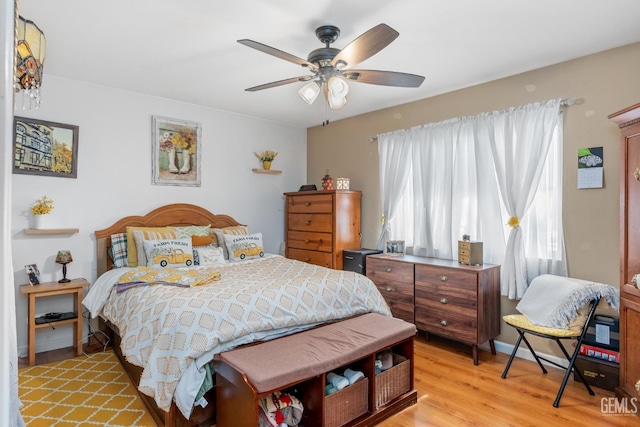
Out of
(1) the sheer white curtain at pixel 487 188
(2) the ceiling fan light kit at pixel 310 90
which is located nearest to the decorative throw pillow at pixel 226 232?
(1) the sheer white curtain at pixel 487 188

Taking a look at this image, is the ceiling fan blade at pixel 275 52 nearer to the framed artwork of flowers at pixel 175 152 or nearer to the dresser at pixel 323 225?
the dresser at pixel 323 225

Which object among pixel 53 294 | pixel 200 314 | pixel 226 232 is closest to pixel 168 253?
pixel 226 232

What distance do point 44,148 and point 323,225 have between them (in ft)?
9.42

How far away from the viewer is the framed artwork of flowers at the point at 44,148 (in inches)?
124

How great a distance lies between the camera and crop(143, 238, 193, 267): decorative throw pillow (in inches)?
132

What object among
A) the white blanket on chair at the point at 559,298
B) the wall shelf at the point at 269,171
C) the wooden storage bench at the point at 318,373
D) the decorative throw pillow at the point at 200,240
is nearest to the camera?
the wooden storage bench at the point at 318,373

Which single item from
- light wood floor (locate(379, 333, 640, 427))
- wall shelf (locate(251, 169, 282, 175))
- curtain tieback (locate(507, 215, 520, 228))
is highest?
wall shelf (locate(251, 169, 282, 175))

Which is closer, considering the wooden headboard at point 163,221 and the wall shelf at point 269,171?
the wooden headboard at point 163,221

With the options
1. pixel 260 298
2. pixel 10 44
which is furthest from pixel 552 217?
pixel 10 44

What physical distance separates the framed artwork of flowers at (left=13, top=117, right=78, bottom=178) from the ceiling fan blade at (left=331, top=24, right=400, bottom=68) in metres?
2.71

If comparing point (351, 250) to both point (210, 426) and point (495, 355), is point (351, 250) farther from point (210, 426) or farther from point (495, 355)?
point (210, 426)

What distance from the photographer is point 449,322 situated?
3.21 m

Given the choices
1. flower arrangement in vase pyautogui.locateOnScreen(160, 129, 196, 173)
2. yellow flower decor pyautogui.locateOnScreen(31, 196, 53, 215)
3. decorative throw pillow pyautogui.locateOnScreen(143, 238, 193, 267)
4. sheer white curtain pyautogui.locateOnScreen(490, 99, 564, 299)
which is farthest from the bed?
flower arrangement in vase pyautogui.locateOnScreen(160, 129, 196, 173)

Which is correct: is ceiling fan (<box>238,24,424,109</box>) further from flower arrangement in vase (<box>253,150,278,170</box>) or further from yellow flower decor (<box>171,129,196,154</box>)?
flower arrangement in vase (<box>253,150,278,170</box>)
